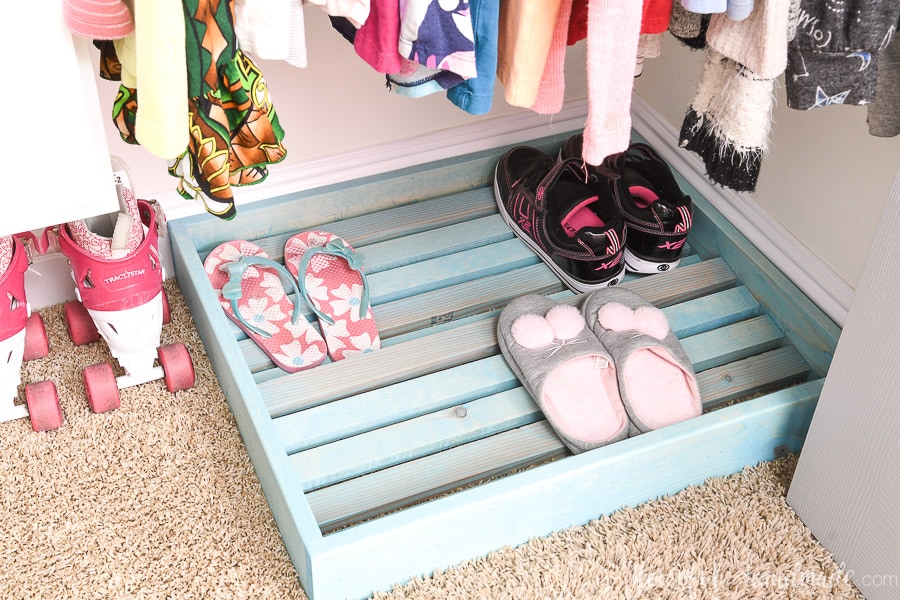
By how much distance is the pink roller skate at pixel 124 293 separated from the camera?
157cm

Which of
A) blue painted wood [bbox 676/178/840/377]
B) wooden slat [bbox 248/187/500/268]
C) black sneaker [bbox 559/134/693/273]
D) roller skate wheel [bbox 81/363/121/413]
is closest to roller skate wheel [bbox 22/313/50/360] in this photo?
roller skate wheel [bbox 81/363/121/413]

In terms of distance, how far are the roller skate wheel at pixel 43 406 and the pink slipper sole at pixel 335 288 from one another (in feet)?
1.61

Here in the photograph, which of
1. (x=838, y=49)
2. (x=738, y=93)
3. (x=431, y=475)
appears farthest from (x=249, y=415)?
(x=838, y=49)

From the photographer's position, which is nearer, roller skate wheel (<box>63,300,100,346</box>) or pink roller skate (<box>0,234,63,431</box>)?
pink roller skate (<box>0,234,63,431</box>)

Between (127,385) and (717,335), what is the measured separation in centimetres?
112

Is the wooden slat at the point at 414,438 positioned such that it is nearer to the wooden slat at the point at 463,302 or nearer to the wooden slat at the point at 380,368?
the wooden slat at the point at 380,368

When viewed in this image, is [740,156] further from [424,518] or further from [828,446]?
[424,518]

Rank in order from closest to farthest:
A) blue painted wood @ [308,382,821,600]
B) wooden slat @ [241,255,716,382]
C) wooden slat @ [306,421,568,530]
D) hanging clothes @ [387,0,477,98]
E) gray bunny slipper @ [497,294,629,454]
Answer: hanging clothes @ [387,0,477,98] → blue painted wood @ [308,382,821,600] → wooden slat @ [306,421,568,530] → gray bunny slipper @ [497,294,629,454] → wooden slat @ [241,255,716,382]

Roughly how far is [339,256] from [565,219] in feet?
1.52

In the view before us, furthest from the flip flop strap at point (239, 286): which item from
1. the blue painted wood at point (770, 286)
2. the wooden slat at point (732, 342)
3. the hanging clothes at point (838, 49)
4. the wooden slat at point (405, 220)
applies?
the hanging clothes at point (838, 49)

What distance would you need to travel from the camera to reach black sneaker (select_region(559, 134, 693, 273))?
6.02 ft

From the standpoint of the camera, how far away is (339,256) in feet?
6.13

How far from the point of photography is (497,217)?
2020 mm

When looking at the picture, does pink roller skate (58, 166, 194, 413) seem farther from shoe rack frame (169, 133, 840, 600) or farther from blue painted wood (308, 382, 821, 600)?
blue painted wood (308, 382, 821, 600)
